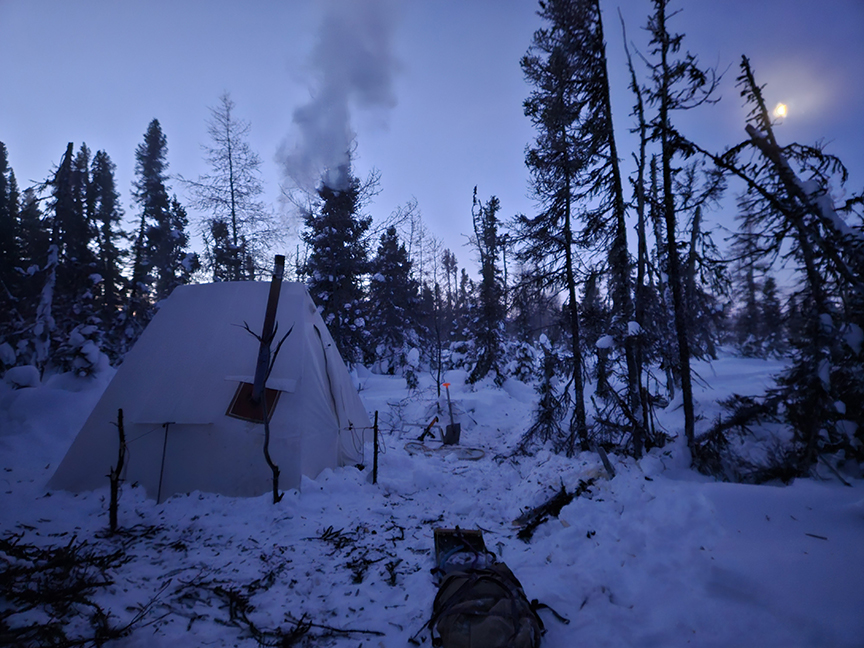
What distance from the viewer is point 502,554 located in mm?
4680

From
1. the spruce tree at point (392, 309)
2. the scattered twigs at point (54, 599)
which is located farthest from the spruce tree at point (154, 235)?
the scattered twigs at point (54, 599)

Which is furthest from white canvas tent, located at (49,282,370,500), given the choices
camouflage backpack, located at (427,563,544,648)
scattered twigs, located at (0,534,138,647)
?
camouflage backpack, located at (427,563,544,648)

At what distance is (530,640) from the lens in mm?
2641

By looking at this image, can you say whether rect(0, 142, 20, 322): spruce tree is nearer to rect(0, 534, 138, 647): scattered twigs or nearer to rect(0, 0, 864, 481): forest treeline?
rect(0, 0, 864, 481): forest treeline

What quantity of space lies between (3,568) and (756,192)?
10.5 m

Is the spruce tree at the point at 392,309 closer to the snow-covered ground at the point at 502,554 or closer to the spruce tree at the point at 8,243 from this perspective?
the snow-covered ground at the point at 502,554

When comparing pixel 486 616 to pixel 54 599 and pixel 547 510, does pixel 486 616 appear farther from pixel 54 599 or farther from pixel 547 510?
pixel 54 599

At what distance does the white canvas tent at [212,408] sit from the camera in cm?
654

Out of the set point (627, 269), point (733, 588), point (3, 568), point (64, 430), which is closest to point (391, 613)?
point (733, 588)

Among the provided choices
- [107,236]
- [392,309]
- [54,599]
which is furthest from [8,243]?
[54,599]

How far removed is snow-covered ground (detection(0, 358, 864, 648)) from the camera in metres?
2.94

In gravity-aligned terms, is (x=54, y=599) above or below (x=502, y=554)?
above

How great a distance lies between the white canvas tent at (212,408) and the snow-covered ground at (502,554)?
1.38 feet

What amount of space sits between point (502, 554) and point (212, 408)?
19.2ft
